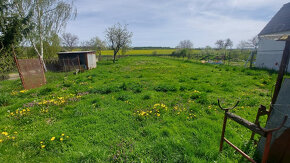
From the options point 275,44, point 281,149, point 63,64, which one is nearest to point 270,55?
point 275,44

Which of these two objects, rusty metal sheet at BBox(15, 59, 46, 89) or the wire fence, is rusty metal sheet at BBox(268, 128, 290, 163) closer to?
rusty metal sheet at BBox(15, 59, 46, 89)

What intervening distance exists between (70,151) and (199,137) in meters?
2.93

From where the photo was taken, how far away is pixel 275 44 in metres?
13.7

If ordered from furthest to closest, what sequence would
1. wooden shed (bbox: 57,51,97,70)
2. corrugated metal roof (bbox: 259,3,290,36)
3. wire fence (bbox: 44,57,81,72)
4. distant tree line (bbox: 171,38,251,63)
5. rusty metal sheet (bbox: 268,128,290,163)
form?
distant tree line (bbox: 171,38,251,63), wooden shed (bbox: 57,51,97,70), wire fence (bbox: 44,57,81,72), corrugated metal roof (bbox: 259,3,290,36), rusty metal sheet (bbox: 268,128,290,163)

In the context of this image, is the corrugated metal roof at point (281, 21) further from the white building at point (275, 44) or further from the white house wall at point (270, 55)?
the white house wall at point (270, 55)

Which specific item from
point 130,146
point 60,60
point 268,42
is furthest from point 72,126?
point 268,42

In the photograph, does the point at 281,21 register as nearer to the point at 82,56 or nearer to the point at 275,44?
the point at 275,44

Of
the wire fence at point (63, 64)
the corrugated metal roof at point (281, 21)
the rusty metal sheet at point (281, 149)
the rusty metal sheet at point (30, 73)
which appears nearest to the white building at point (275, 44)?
the corrugated metal roof at point (281, 21)

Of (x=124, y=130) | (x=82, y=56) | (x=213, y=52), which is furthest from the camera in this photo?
(x=213, y=52)

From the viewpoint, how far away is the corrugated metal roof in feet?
42.4

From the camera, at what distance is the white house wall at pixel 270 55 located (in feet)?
41.6

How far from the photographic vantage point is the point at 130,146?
9.20ft

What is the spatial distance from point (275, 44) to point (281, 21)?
2.81m

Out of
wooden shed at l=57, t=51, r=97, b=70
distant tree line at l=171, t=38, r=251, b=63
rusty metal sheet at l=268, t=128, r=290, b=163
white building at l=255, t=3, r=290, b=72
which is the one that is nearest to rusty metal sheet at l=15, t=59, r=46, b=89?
wooden shed at l=57, t=51, r=97, b=70
